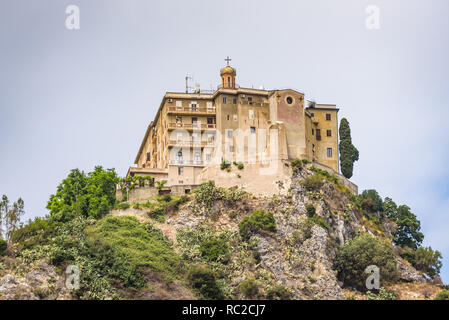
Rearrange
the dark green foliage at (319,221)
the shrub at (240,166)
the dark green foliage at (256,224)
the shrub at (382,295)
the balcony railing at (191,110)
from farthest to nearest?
1. the balcony railing at (191,110)
2. the shrub at (240,166)
3. the dark green foliage at (319,221)
4. the dark green foliage at (256,224)
5. the shrub at (382,295)

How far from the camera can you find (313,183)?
82.9 m

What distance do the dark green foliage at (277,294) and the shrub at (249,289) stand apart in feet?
3.58

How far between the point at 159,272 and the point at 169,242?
6.26 m

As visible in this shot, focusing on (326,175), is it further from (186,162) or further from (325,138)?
(186,162)

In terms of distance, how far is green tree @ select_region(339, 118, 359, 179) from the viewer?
309 ft

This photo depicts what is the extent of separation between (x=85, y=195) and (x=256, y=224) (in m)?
16.6

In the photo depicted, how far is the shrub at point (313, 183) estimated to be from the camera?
272 feet

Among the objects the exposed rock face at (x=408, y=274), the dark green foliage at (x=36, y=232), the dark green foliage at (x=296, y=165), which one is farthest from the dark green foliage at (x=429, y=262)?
the dark green foliage at (x=36, y=232)

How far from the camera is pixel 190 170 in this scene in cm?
8850

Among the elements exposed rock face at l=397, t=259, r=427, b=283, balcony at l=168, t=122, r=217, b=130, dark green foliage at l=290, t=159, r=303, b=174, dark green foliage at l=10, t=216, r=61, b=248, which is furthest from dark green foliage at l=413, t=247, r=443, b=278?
dark green foliage at l=10, t=216, r=61, b=248

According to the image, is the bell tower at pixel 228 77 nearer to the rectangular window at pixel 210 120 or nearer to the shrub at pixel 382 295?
the rectangular window at pixel 210 120

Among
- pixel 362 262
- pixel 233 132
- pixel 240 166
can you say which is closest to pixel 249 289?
pixel 362 262
